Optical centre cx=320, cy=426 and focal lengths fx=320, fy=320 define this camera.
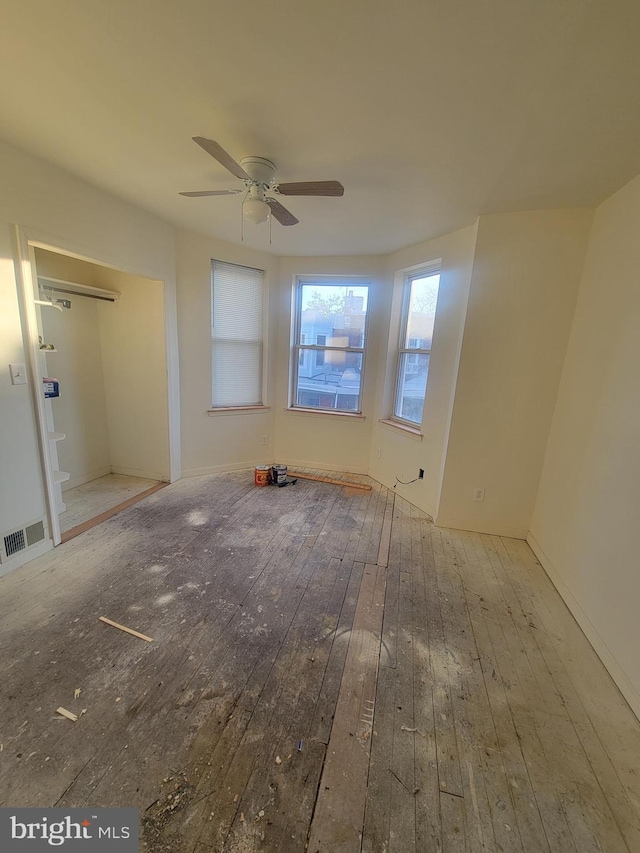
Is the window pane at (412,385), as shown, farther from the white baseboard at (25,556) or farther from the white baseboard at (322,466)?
the white baseboard at (25,556)

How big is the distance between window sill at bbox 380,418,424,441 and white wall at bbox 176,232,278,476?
146 centimetres

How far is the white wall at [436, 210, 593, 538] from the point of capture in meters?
2.35

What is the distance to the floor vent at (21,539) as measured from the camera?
6.70 feet

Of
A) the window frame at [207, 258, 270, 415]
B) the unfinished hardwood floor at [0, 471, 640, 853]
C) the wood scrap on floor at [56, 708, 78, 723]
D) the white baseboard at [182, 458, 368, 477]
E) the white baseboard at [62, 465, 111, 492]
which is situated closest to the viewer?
the unfinished hardwood floor at [0, 471, 640, 853]

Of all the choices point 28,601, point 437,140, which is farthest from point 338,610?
point 437,140

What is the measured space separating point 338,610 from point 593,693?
4.12ft

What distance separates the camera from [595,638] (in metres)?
1.76

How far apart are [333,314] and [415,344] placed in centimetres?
109

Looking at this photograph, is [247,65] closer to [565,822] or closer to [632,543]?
[632,543]

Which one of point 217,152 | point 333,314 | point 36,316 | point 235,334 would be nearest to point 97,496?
point 36,316

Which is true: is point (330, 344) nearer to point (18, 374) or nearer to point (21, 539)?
point (18, 374)

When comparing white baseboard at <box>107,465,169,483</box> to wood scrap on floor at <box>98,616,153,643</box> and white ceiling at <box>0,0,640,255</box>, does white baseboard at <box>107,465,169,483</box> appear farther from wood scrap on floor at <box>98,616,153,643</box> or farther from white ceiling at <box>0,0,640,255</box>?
white ceiling at <box>0,0,640,255</box>

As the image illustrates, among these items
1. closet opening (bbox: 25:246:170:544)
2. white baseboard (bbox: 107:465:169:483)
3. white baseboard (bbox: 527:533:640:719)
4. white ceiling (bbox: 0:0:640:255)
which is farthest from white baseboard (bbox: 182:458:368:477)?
white ceiling (bbox: 0:0:640:255)

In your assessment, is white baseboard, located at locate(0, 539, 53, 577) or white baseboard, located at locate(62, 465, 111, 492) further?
white baseboard, located at locate(62, 465, 111, 492)
